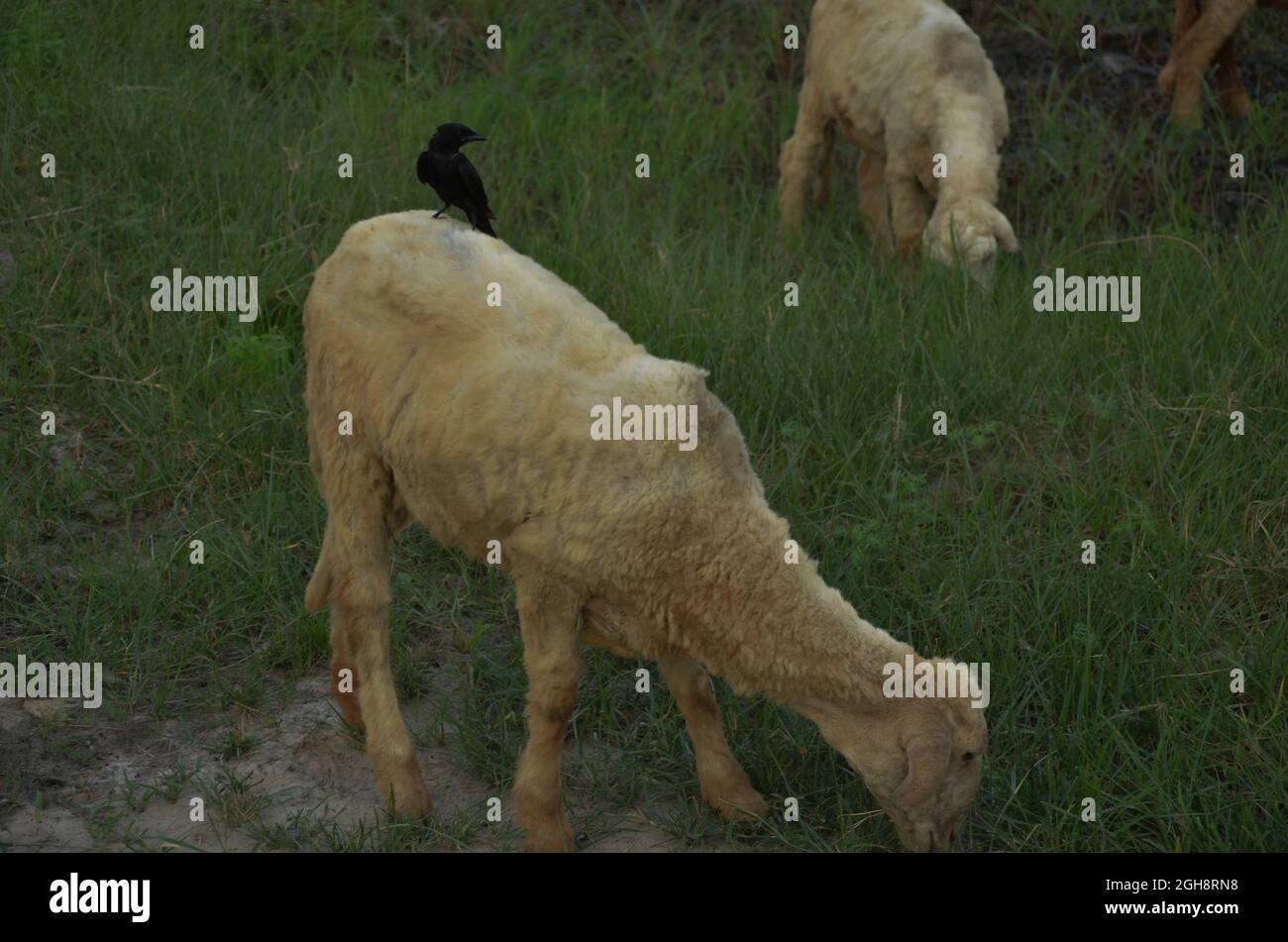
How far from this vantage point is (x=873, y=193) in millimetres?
8828

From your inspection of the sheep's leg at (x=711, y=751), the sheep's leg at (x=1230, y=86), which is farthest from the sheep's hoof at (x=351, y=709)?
the sheep's leg at (x=1230, y=86)

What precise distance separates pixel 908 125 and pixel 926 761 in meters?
4.71

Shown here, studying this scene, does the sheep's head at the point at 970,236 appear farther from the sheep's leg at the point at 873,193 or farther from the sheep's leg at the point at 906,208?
the sheep's leg at the point at 873,193

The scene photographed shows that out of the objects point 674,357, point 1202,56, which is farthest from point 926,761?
point 1202,56

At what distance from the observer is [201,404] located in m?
6.80

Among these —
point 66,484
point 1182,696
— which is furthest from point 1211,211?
point 66,484

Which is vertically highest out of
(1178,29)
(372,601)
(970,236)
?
(1178,29)

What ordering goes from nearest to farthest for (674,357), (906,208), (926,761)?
(926,761)
(674,357)
(906,208)

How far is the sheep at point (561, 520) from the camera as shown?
4.48m

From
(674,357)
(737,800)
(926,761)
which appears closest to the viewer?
(926,761)

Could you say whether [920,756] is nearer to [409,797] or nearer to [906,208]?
[409,797]

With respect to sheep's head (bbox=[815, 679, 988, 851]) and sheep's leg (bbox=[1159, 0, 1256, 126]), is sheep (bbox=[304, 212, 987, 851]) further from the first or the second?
sheep's leg (bbox=[1159, 0, 1256, 126])

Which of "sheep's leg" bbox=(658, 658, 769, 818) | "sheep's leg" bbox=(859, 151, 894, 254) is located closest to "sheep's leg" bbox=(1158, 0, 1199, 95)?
"sheep's leg" bbox=(859, 151, 894, 254)

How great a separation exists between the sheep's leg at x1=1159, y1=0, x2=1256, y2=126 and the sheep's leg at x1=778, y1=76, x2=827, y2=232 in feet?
6.71
